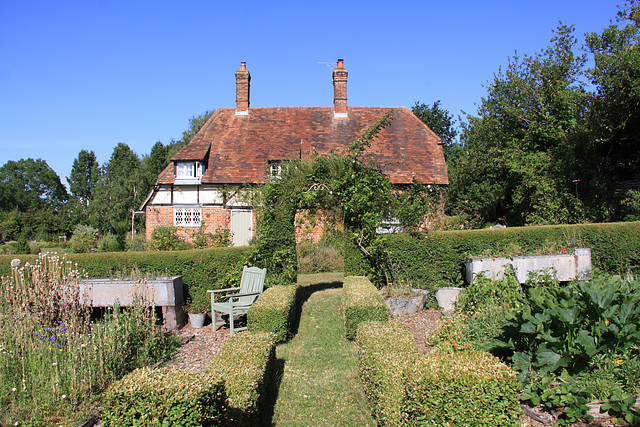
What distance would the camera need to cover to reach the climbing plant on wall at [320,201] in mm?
9398

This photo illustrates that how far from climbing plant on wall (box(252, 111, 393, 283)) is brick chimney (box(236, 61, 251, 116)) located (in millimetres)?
12908

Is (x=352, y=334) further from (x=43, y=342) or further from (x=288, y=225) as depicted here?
(x=43, y=342)

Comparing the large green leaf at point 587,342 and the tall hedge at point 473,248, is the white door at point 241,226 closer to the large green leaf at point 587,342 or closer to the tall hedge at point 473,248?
the tall hedge at point 473,248

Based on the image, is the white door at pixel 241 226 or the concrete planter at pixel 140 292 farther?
the white door at pixel 241 226

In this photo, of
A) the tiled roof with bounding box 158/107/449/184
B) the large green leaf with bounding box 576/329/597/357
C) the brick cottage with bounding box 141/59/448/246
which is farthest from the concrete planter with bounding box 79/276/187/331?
the tiled roof with bounding box 158/107/449/184

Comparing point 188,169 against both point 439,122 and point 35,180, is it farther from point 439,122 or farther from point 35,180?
point 35,180

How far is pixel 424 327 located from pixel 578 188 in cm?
1146

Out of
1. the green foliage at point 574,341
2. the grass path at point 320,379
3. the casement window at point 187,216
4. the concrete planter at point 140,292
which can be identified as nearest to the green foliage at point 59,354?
the concrete planter at point 140,292

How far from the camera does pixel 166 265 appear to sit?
875cm

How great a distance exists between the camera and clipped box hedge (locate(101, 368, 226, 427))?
111 inches

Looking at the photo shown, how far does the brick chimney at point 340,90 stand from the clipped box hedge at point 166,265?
1451 centimetres

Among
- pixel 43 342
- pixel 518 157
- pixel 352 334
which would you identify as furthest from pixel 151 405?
pixel 518 157

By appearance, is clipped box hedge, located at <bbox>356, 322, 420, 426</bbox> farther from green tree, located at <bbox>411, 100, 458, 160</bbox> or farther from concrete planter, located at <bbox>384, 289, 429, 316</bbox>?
green tree, located at <bbox>411, 100, 458, 160</bbox>

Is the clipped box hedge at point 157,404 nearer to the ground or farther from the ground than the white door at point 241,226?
nearer to the ground
